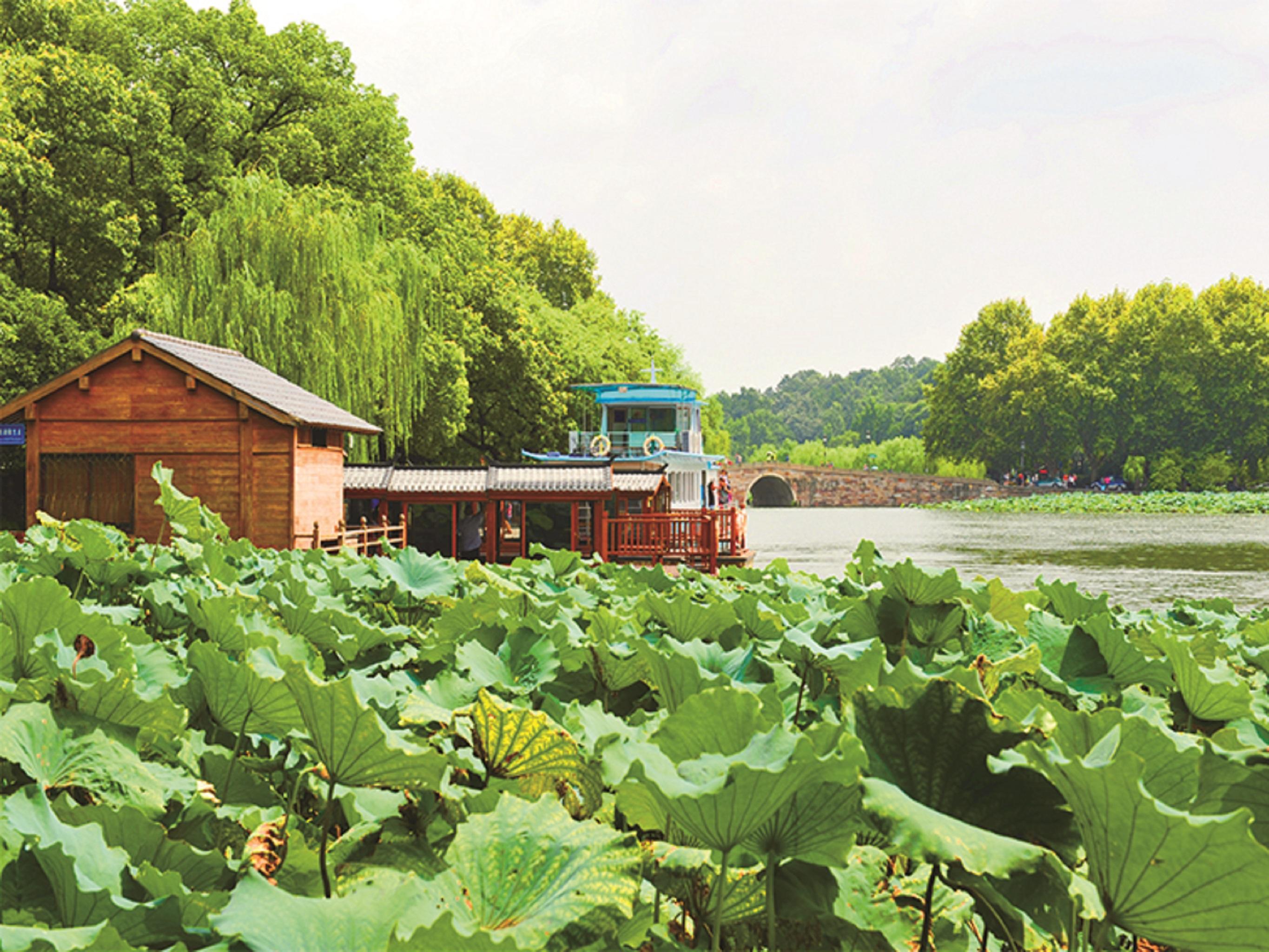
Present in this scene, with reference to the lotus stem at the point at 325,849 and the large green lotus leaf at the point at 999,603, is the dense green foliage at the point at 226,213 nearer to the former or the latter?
the large green lotus leaf at the point at 999,603

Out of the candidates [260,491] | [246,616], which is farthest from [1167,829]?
[260,491]

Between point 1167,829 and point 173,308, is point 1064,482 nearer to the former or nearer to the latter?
point 173,308

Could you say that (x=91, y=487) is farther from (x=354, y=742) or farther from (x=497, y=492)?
(x=354, y=742)

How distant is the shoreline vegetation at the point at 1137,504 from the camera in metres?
63.9

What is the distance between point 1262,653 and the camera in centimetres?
267

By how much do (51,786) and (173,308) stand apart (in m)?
21.9

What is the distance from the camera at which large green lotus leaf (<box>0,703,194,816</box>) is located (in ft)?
4.17

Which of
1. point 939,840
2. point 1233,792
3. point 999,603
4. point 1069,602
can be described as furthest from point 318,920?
point 1069,602

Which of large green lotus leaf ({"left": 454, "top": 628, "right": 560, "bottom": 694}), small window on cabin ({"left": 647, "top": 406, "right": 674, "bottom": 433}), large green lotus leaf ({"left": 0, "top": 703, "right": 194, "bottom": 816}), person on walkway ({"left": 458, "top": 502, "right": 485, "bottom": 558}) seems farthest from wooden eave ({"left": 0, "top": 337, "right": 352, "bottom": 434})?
small window on cabin ({"left": 647, "top": 406, "right": 674, "bottom": 433})

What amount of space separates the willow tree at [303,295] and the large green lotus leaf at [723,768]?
21.9 metres

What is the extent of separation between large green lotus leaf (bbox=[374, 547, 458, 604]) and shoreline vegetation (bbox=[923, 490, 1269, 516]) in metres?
66.6

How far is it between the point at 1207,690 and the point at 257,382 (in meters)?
17.5

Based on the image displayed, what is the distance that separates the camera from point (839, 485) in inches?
3656

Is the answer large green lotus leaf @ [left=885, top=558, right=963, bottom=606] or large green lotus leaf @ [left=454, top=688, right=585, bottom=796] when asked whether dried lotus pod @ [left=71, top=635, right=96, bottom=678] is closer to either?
large green lotus leaf @ [left=454, top=688, right=585, bottom=796]
